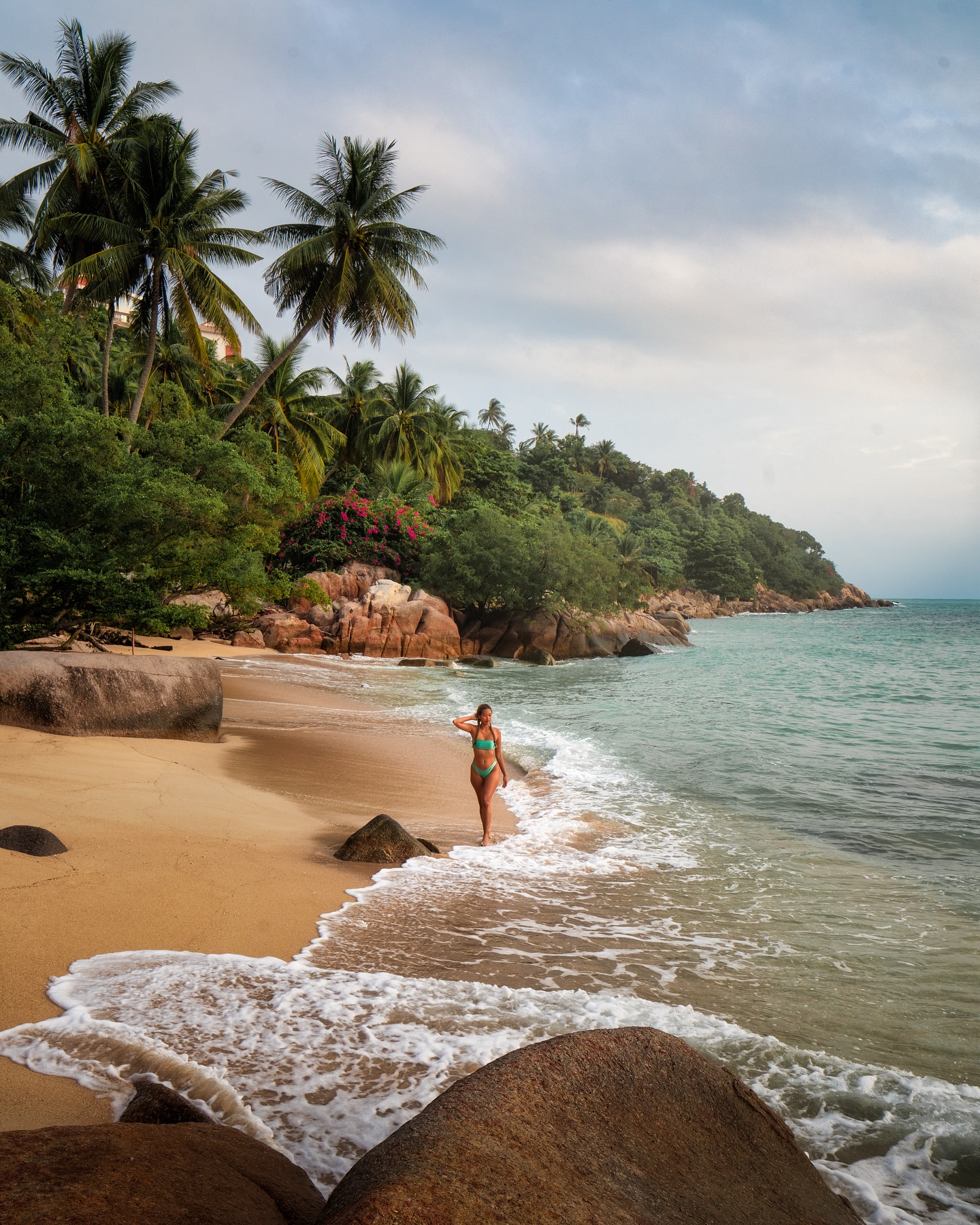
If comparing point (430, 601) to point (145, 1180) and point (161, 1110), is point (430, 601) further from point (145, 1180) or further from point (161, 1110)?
point (145, 1180)

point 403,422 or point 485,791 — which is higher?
point 403,422

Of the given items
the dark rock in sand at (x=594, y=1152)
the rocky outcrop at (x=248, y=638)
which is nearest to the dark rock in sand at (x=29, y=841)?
the dark rock in sand at (x=594, y=1152)

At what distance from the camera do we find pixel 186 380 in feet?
102

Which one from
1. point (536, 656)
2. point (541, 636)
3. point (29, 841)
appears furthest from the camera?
point (541, 636)

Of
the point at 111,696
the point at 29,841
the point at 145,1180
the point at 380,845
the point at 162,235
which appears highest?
the point at 162,235

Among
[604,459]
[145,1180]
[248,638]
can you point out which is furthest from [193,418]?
[604,459]

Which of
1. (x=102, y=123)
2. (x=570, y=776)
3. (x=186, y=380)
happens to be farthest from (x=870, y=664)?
(x=102, y=123)

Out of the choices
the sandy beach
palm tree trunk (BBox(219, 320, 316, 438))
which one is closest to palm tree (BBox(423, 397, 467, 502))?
palm tree trunk (BBox(219, 320, 316, 438))

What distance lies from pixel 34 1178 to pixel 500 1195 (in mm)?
1065

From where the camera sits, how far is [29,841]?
5250 mm

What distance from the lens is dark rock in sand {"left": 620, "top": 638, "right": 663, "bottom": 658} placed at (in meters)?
34.7

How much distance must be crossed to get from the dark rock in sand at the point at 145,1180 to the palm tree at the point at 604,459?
96.2m

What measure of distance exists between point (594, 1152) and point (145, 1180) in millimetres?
1146

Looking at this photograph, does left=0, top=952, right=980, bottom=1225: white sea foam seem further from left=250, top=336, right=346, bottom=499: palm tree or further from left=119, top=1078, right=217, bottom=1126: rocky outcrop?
left=250, top=336, right=346, bottom=499: palm tree
